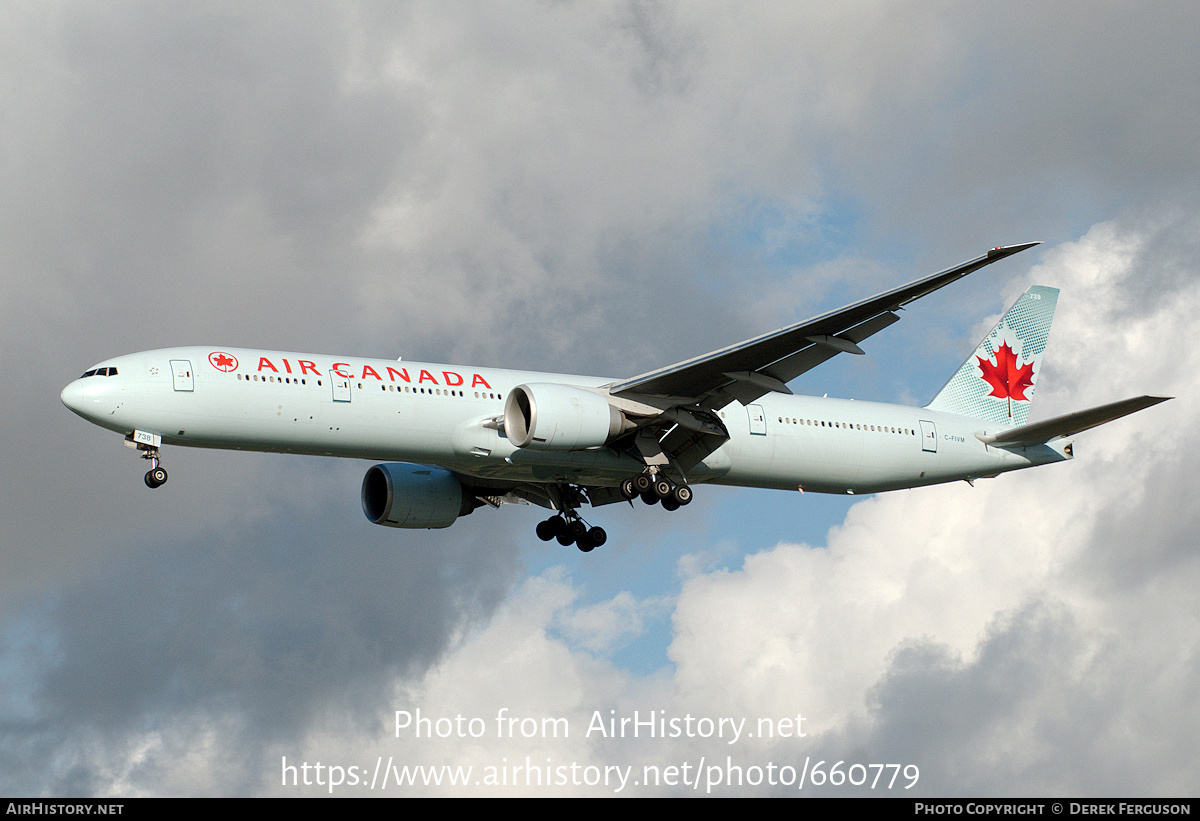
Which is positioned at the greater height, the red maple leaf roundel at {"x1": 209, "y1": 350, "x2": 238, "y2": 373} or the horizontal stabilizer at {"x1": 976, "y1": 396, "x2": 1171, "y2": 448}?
the horizontal stabilizer at {"x1": 976, "y1": 396, "x2": 1171, "y2": 448}

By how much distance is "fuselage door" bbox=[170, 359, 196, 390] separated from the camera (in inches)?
1284

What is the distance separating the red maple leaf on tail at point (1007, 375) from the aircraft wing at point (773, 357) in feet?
45.6

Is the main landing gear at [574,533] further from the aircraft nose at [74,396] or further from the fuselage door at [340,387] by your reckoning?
the aircraft nose at [74,396]

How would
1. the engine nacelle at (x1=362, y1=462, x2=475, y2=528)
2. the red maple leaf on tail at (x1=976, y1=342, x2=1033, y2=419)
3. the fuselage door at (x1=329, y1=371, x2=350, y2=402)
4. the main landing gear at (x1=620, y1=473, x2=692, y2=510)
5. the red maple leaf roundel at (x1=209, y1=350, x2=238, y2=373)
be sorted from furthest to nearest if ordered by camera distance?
the red maple leaf on tail at (x1=976, y1=342, x2=1033, y2=419), the engine nacelle at (x1=362, y1=462, x2=475, y2=528), the main landing gear at (x1=620, y1=473, x2=692, y2=510), the fuselage door at (x1=329, y1=371, x2=350, y2=402), the red maple leaf roundel at (x1=209, y1=350, x2=238, y2=373)

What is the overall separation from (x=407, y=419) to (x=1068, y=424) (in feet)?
66.6

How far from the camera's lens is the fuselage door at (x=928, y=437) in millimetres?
42406

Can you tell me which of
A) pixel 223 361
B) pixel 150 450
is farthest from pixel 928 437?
pixel 150 450

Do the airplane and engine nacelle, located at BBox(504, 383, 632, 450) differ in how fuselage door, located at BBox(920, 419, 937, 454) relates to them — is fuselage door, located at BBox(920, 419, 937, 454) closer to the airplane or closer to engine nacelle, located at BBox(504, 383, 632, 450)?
the airplane

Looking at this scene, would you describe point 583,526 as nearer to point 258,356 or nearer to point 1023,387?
point 258,356

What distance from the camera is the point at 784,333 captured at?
32.7 metres

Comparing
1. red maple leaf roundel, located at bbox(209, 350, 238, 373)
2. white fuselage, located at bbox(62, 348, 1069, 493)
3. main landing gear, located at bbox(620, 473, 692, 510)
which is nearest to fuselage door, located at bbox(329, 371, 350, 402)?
white fuselage, located at bbox(62, 348, 1069, 493)

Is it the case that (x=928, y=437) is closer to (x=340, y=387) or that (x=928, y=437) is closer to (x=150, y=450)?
(x=340, y=387)

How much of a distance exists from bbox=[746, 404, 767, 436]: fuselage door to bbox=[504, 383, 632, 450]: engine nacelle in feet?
18.8
